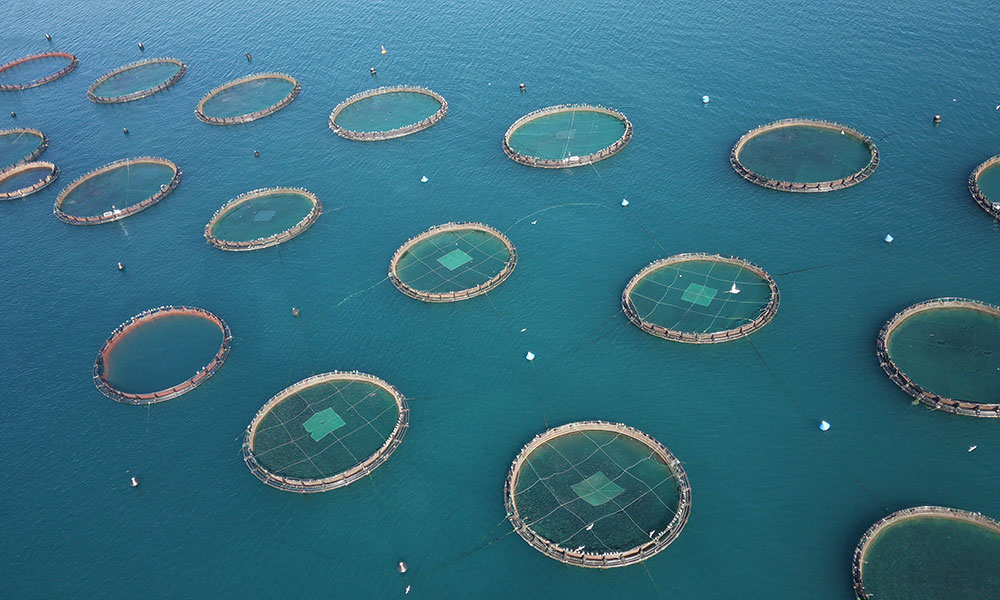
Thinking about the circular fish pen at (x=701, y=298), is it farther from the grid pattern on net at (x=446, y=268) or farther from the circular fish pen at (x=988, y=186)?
the circular fish pen at (x=988, y=186)

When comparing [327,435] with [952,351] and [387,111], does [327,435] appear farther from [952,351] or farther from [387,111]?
[387,111]

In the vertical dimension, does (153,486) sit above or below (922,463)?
below

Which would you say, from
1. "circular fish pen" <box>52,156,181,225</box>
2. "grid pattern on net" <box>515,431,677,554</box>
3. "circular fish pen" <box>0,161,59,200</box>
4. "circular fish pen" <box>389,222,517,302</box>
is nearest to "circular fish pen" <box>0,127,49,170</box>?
"circular fish pen" <box>0,161,59,200</box>

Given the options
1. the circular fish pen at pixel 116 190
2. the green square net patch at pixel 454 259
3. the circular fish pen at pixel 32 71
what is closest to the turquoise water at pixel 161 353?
the circular fish pen at pixel 116 190

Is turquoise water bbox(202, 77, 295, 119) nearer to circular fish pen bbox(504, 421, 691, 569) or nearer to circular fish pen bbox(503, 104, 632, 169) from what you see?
circular fish pen bbox(503, 104, 632, 169)

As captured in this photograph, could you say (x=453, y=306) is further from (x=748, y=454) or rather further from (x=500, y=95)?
(x=500, y=95)

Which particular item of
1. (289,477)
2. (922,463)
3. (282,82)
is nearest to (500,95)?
(282,82)
